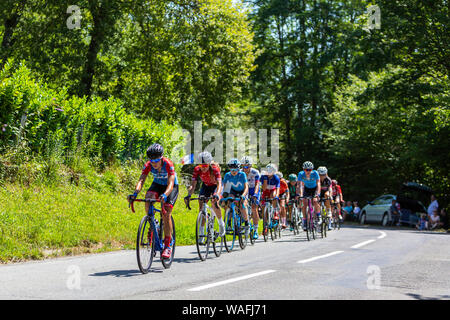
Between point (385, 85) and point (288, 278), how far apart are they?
2349 centimetres

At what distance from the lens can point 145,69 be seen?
26.5 metres

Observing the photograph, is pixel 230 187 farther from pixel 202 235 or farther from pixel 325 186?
pixel 325 186

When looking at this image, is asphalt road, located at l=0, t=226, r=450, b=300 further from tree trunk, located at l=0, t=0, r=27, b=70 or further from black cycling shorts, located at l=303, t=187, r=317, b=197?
tree trunk, located at l=0, t=0, r=27, b=70

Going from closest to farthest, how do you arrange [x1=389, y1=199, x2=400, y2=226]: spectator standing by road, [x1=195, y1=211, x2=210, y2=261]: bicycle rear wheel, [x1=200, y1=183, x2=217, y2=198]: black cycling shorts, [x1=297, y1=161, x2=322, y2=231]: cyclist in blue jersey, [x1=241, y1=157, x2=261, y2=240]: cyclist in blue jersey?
[x1=195, y1=211, x2=210, y2=261]: bicycle rear wheel → [x1=200, y1=183, x2=217, y2=198]: black cycling shorts → [x1=241, y1=157, x2=261, y2=240]: cyclist in blue jersey → [x1=297, y1=161, x2=322, y2=231]: cyclist in blue jersey → [x1=389, y1=199, x2=400, y2=226]: spectator standing by road

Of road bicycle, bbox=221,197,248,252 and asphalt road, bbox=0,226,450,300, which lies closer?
asphalt road, bbox=0,226,450,300

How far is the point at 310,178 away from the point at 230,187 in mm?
4289

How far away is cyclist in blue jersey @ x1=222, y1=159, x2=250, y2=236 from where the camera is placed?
13.2 meters

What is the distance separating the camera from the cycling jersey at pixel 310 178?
683 inches

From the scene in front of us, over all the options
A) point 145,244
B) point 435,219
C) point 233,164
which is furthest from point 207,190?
point 435,219

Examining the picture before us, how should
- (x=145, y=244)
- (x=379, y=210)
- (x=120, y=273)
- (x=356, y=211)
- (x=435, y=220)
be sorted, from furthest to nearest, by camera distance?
(x=356, y=211)
(x=379, y=210)
(x=435, y=220)
(x=145, y=244)
(x=120, y=273)

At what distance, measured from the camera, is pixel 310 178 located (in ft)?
Result: 57.1

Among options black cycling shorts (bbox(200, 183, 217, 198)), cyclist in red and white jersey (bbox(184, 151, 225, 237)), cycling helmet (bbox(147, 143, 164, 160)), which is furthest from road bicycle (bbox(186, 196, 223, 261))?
cycling helmet (bbox(147, 143, 164, 160))
